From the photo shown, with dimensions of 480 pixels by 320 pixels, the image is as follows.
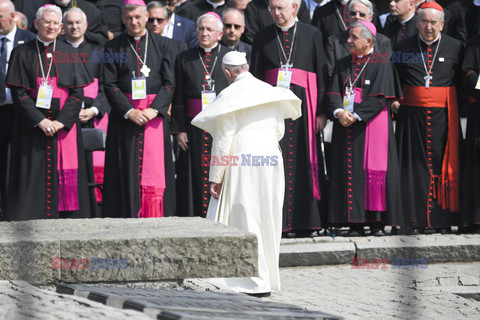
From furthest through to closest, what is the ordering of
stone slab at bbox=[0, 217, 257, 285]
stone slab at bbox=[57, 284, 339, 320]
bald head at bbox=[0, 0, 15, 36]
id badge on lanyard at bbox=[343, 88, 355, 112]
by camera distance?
bald head at bbox=[0, 0, 15, 36], id badge on lanyard at bbox=[343, 88, 355, 112], stone slab at bbox=[0, 217, 257, 285], stone slab at bbox=[57, 284, 339, 320]

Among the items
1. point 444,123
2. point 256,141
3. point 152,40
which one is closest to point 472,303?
point 256,141

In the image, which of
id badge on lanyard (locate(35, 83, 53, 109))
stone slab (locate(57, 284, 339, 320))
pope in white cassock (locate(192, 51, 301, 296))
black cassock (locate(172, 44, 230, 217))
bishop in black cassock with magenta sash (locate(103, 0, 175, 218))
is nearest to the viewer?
stone slab (locate(57, 284, 339, 320))

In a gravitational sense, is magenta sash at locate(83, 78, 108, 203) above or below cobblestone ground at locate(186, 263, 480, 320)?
above

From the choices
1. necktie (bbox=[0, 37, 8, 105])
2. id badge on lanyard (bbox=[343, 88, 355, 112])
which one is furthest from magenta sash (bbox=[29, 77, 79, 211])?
id badge on lanyard (bbox=[343, 88, 355, 112])

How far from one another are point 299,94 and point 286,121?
11.4 inches

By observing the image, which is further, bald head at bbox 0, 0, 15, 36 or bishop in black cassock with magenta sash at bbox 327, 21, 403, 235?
bald head at bbox 0, 0, 15, 36

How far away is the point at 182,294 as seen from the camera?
5012mm

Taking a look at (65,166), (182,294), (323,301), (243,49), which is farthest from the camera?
(243,49)

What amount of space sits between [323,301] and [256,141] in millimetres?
1325

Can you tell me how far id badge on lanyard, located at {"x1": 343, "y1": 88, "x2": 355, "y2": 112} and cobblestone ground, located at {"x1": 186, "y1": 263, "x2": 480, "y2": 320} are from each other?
164 cm

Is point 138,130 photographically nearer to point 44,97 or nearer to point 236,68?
point 44,97

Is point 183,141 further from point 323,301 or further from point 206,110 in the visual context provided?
point 323,301

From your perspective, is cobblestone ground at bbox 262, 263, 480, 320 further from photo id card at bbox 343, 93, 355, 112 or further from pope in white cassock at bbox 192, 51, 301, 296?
photo id card at bbox 343, 93, 355, 112

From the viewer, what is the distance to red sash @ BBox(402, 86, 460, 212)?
10.2m
